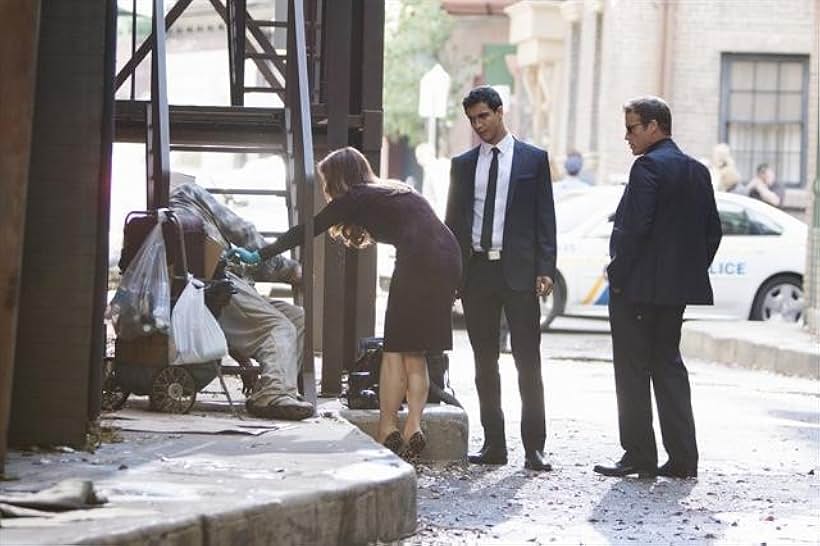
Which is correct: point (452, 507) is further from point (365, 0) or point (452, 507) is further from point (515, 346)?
point (365, 0)

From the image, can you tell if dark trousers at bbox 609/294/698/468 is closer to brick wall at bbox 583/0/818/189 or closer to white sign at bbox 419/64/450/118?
brick wall at bbox 583/0/818/189

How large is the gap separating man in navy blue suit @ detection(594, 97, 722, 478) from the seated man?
5.41 ft

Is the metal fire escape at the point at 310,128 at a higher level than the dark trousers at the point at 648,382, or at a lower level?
higher

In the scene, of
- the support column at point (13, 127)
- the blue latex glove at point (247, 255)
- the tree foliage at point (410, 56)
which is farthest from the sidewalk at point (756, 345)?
the tree foliage at point (410, 56)

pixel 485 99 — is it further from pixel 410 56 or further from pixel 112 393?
pixel 410 56

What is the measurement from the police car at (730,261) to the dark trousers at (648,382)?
1264cm

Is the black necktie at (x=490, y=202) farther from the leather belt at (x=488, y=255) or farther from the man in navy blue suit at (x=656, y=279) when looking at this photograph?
the man in navy blue suit at (x=656, y=279)

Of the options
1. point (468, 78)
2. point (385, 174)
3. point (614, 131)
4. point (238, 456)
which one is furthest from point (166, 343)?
point (385, 174)

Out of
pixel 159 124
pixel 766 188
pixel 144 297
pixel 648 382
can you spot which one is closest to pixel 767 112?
pixel 766 188

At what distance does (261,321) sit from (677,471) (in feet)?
7.43

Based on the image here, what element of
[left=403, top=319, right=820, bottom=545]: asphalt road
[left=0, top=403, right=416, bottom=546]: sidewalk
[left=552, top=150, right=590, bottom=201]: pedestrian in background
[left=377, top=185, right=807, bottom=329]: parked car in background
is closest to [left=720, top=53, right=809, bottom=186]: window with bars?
[left=552, top=150, right=590, bottom=201]: pedestrian in background

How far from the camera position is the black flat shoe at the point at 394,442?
1090 centimetres

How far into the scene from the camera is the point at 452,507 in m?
9.93

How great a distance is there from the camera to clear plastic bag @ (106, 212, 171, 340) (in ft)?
35.2
